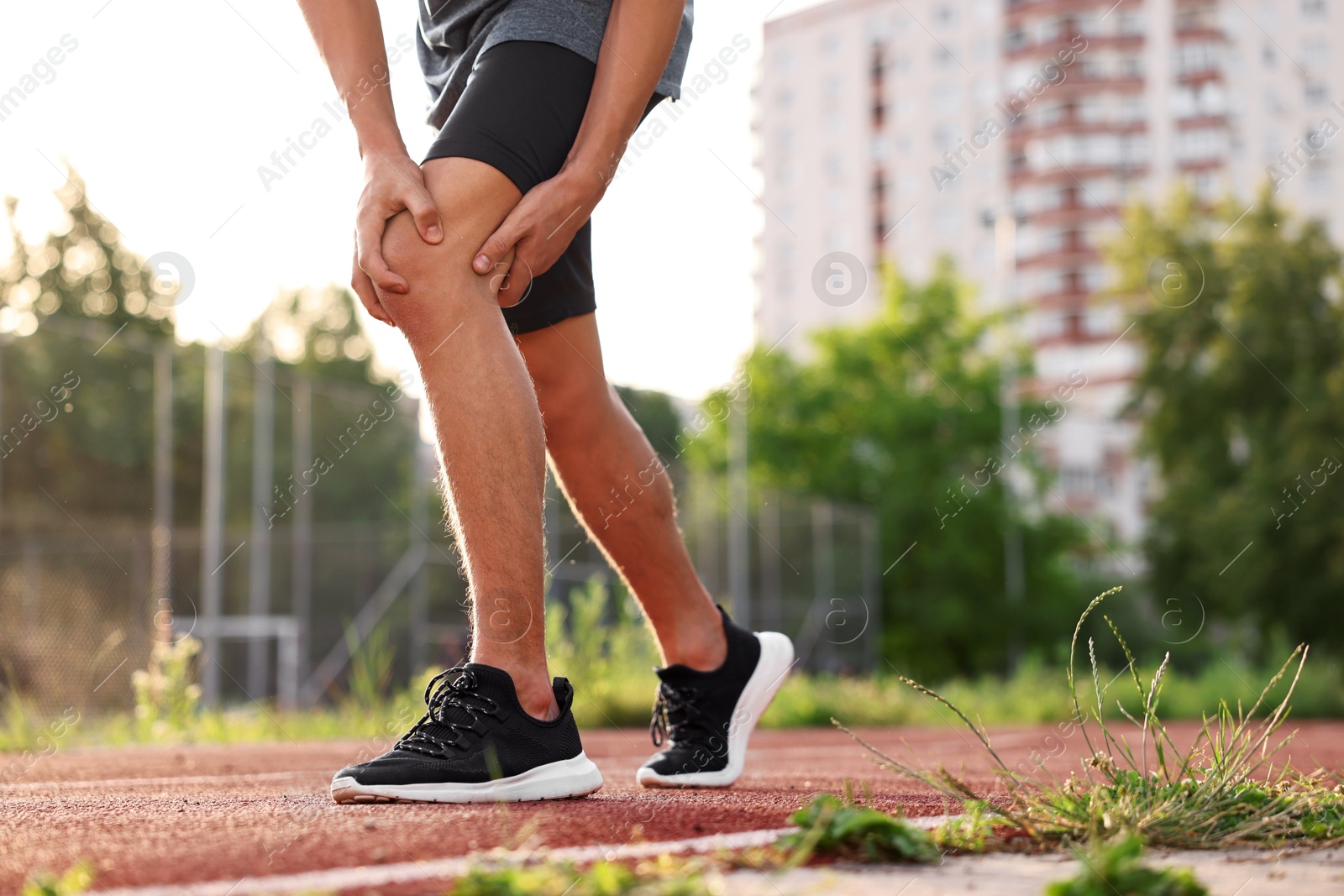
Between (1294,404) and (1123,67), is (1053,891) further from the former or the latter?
(1123,67)

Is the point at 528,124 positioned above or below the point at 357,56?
below

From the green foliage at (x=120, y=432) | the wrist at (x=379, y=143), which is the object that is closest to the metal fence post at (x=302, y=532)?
the green foliage at (x=120, y=432)

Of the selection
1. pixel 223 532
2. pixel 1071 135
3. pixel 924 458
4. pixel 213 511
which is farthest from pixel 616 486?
pixel 1071 135

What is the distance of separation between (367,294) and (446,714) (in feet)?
2.25

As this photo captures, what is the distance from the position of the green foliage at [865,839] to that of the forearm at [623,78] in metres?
1.22

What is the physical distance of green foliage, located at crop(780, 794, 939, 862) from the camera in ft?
4.20

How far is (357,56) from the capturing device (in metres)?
2.20

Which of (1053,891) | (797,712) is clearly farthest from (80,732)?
(1053,891)

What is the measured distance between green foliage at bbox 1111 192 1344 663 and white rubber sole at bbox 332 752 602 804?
19.5 m

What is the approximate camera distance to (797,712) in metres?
9.65

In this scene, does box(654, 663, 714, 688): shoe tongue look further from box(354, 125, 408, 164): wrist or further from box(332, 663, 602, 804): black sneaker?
box(354, 125, 408, 164): wrist

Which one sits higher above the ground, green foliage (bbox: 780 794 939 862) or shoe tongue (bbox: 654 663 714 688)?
shoe tongue (bbox: 654 663 714 688)

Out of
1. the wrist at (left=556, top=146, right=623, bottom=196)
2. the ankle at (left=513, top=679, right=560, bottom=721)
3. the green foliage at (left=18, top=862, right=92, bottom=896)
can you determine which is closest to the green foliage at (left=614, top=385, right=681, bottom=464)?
the wrist at (left=556, top=146, right=623, bottom=196)

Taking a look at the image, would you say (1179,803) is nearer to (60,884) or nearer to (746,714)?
(746,714)
